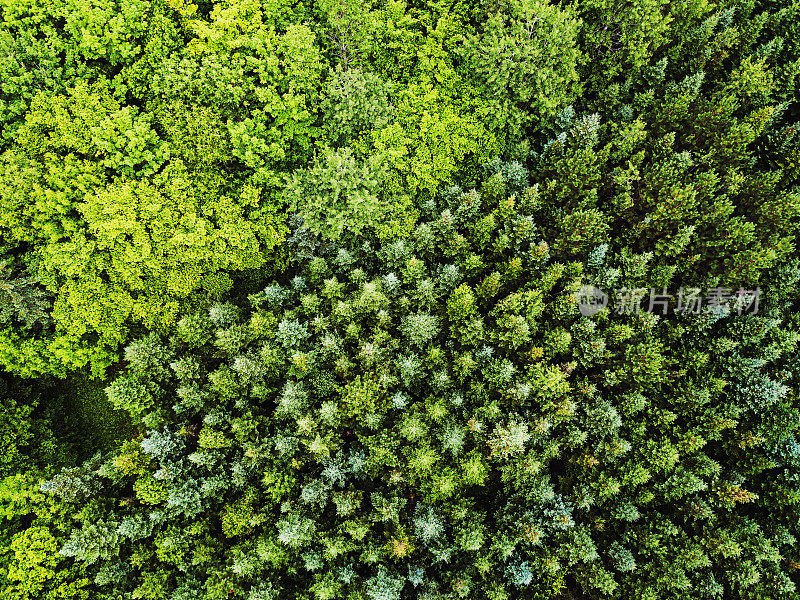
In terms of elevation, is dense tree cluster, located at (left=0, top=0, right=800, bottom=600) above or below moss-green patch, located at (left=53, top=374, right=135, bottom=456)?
above

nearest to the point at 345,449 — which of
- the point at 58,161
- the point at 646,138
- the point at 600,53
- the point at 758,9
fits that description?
the point at 58,161

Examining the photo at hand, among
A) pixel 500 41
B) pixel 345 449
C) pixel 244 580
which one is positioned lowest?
pixel 244 580

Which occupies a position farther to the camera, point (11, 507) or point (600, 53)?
point (600, 53)

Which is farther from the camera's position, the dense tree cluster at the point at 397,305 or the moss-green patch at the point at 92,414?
the moss-green patch at the point at 92,414

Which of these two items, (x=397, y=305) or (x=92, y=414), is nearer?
(x=397, y=305)

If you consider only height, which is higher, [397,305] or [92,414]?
[397,305]

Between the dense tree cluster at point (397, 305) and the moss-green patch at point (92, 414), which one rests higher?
the dense tree cluster at point (397, 305)

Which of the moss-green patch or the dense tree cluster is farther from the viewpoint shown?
the moss-green patch

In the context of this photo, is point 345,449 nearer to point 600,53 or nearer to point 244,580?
point 244,580
